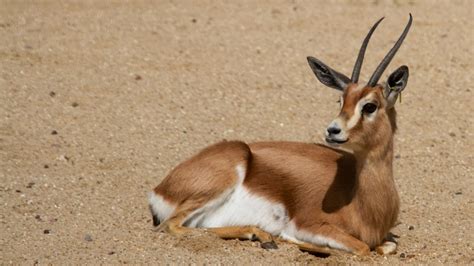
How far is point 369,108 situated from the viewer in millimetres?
7418

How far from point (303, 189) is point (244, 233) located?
527 millimetres

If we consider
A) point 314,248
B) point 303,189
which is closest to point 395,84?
point 303,189

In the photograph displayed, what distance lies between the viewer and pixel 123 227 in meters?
7.98

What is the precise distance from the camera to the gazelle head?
286 inches

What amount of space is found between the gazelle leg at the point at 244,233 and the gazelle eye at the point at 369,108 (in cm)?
113

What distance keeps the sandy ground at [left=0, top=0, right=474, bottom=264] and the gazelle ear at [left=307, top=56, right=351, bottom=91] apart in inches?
45.6

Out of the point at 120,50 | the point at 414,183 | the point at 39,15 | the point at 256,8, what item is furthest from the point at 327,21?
the point at 414,183

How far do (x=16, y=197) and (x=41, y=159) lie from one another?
90cm

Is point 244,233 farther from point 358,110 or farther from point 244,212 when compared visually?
point 358,110

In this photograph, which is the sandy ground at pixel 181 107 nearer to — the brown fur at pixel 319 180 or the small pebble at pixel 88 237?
the small pebble at pixel 88 237

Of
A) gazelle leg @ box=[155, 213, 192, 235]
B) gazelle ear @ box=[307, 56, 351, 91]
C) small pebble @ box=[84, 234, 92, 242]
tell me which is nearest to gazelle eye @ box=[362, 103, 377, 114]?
gazelle ear @ box=[307, 56, 351, 91]

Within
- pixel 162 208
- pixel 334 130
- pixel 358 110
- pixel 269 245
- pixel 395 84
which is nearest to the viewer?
pixel 334 130

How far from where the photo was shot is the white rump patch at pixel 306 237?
762cm

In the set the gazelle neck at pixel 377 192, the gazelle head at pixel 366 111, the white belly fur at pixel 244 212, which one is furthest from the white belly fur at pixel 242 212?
the gazelle head at pixel 366 111
